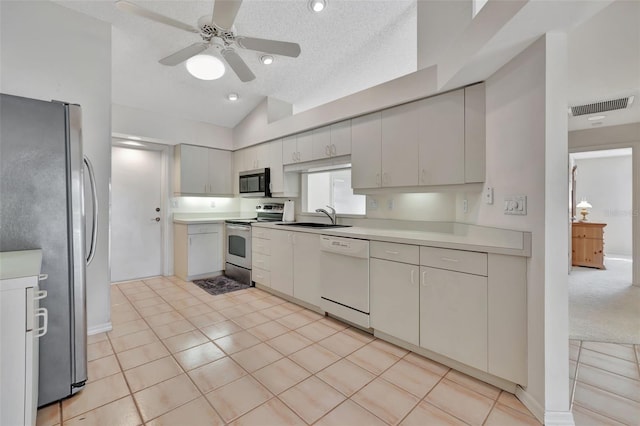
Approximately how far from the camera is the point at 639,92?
9.51 feet

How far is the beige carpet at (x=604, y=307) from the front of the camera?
253cm

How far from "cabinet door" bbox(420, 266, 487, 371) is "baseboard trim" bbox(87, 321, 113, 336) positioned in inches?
111

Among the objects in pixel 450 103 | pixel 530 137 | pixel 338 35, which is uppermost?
pixel 338 35

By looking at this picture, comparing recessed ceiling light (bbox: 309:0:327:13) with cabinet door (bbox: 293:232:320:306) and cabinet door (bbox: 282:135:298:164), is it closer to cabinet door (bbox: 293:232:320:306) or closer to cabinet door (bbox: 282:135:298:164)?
cabinet door (bbox: 282:135:298:164)

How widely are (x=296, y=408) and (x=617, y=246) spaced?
8.74m

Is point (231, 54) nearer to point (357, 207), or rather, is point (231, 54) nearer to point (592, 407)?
point (357, 207)

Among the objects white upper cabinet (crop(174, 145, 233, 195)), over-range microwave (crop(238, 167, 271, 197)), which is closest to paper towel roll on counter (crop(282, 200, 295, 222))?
over-range microwave (crop(238, 167, 271, 197))

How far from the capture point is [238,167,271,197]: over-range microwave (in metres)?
4.22

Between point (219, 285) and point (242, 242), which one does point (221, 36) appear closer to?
point (242, 242)

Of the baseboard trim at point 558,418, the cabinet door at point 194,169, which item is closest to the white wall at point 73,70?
the cabinet door at point 194,169

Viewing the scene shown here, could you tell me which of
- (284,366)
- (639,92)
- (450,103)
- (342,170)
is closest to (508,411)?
(284,366)

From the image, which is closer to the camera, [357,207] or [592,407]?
[592,407]

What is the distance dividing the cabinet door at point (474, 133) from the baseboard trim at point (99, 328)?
3464mm

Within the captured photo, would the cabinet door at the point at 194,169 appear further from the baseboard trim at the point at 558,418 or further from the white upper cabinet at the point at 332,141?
the baseboard trim at the point at 558,418
